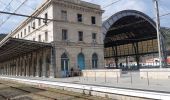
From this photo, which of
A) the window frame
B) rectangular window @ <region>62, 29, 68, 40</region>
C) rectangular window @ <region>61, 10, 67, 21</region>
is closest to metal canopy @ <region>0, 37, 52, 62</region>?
rectangular window @ <region>62, 29, 68, 40</region>

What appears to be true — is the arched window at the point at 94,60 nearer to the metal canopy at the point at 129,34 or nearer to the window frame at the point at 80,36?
the window frame at the point at 80,36

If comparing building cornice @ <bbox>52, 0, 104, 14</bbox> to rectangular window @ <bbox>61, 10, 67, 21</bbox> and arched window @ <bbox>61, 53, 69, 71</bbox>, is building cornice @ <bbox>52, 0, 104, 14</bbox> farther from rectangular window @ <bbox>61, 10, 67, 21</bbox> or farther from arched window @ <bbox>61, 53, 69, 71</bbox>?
arched window @ <bbox>61, 53, 69, 71</bbox>

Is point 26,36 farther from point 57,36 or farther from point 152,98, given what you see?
point 152,98

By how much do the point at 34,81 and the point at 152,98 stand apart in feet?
68.6

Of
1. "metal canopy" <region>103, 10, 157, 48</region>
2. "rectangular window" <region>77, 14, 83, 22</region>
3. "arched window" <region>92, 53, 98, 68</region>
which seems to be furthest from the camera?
Result: "metal canopy" <region>103, 10, 157, 48</region>

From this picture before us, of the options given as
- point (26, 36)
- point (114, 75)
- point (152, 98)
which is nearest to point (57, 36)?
point (114, 75)

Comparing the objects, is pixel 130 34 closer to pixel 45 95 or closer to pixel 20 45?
pixel 20 45

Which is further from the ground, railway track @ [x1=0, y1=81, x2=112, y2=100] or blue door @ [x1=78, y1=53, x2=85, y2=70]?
blue door @ [x1=78, y1=53, x2=85, y2=70]

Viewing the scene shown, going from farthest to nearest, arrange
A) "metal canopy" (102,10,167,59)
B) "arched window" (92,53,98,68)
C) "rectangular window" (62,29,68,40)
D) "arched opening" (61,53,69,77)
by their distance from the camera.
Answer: "metal canopy" (102,10,167,59), "arched window" (92,53,98,68), "rectangular window" (62,29,68,40), "arched opening" (61,53,69,77)

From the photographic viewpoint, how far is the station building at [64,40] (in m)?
37.2

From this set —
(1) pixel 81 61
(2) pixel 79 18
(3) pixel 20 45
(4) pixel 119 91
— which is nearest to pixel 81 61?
(1) pixel 81 61

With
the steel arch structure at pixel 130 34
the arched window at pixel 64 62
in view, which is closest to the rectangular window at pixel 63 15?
the arched window at pixel 64 62

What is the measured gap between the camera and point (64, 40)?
3847cm

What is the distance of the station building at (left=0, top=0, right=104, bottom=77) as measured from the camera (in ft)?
122
